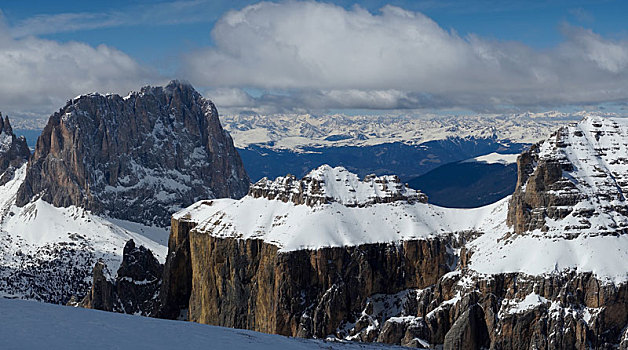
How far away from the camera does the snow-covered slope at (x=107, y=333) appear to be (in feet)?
136

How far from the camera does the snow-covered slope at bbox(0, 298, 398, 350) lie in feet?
136

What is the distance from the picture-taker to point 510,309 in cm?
11788

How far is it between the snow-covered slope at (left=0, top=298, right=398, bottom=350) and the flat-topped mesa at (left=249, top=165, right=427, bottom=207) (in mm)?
108551

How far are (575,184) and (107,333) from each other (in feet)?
381

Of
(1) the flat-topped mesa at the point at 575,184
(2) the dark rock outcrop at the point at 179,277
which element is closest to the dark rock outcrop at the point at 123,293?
(2) the dark rock outcrop at the point at 179,277

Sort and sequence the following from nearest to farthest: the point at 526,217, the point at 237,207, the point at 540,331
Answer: the point at 540,331 → the point at 526,217 → the point at 237,207

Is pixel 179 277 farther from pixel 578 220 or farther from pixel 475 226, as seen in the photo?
pixel 578 220

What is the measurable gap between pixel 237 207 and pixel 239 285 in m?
25.6

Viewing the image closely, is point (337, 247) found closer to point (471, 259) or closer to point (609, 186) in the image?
point (471, 259)

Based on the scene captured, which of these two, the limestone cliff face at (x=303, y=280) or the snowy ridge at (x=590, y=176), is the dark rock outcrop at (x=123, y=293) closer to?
the limestone cliff face at (x=303, y=280)

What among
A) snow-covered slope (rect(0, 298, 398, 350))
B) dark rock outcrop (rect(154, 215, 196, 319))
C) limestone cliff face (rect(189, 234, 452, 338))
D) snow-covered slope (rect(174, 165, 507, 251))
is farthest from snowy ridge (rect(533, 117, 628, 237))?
dark rock outcrop (rect(154, 215, 196, 319))

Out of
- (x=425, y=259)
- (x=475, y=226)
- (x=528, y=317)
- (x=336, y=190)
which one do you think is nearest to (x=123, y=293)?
(x=336, y=190)

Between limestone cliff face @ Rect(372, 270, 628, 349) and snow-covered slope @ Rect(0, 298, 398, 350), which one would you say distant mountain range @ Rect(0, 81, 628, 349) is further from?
snow-covered slope @ Rect(0, 298, 398, 350)

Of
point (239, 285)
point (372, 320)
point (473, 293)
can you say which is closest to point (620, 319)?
point (473, 293)
